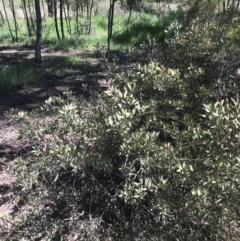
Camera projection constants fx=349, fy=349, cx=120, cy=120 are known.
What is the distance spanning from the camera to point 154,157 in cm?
201

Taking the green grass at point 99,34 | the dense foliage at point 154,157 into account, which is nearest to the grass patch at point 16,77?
the green grass at point 99,34

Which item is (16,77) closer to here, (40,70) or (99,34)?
(40,70)

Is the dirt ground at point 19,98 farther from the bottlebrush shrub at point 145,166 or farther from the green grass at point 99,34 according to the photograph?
the green grass at point 99,34

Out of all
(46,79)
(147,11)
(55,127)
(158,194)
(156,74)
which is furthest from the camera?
(147,11)

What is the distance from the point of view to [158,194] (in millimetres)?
2121

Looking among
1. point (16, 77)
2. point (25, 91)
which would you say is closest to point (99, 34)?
point (16, 77)

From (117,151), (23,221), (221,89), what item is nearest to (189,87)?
(221,89)

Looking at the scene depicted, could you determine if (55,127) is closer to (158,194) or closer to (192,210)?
(158,194)

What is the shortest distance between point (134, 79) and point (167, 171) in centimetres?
71

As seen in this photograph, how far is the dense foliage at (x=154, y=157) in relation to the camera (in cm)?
195

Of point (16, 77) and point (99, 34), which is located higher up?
point (16, 77)

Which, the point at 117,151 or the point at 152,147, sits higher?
the point at 152,147

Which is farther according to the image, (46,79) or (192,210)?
(46,79)

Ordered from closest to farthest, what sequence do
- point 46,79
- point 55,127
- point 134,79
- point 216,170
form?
point 216,170 → point 134,79 → point 55,127 → point 46,79
